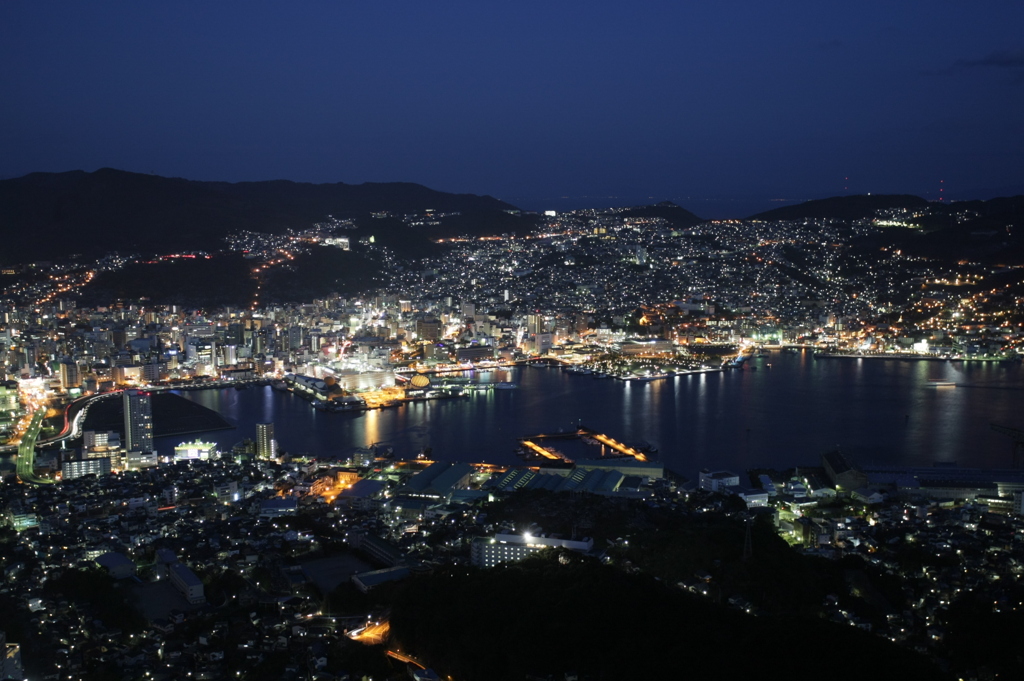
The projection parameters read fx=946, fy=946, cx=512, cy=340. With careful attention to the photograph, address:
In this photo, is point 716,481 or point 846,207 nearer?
point 716,481

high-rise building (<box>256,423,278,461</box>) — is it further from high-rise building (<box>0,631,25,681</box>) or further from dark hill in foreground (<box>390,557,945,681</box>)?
high-rise building (<box>0,631,25,681</box>)

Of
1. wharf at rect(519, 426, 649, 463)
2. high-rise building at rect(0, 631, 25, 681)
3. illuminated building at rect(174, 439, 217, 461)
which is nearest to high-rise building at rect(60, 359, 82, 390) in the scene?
illuminated building at rect(174, 439, 217, 461)

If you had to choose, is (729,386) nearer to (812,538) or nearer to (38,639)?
(812,538)

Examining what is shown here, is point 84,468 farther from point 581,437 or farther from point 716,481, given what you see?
point 716,481

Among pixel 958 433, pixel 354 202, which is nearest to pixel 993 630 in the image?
pixel 958 433

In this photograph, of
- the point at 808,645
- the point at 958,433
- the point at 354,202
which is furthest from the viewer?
the point at 354,202

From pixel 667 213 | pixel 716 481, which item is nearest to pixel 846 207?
pixel 667 213
